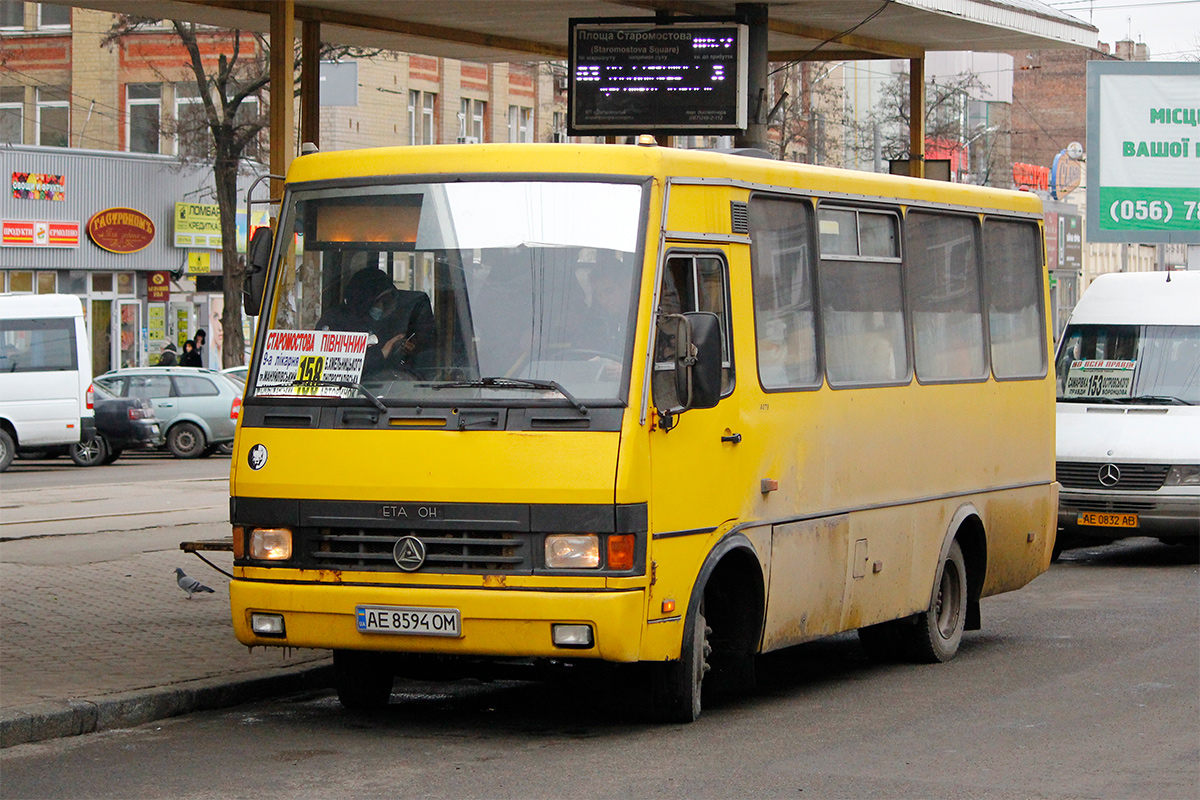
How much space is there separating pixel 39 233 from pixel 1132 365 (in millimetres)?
31015

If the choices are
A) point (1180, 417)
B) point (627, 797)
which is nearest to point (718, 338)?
point (627, 797)

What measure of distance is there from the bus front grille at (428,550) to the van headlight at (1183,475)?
10.3 meters

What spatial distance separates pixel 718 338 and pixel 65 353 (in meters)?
23.7

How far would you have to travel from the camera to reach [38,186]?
43.9 meters

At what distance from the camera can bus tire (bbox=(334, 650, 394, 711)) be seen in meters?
9.57

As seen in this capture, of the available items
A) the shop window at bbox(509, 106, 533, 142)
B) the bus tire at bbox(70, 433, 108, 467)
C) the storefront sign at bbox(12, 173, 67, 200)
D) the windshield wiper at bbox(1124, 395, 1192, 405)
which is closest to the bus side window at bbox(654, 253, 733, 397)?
the windshield wiper at bbox(1124, 395, 1192, 405)

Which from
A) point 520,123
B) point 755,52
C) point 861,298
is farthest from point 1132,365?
point 520,123

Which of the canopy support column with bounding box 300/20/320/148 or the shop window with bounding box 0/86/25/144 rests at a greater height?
the shop window with bounding box 0/86/25/144

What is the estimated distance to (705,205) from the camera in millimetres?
9219

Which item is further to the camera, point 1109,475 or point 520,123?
point 520,123

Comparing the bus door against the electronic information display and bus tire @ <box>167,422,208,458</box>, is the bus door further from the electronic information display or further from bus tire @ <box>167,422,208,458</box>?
bus tire @ <box>167,422,208,458</box>

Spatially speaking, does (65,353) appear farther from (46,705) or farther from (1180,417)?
(46,705)

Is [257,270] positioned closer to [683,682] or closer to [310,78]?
[683,682]

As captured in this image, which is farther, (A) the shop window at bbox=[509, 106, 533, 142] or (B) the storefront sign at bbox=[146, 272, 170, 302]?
(A) the shop window at bbox=[509, 106, 533, 142]
